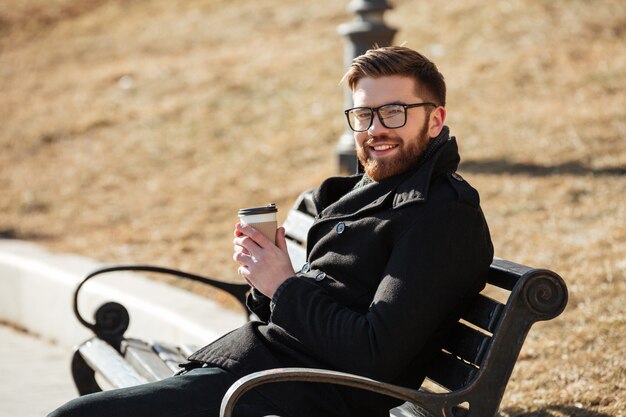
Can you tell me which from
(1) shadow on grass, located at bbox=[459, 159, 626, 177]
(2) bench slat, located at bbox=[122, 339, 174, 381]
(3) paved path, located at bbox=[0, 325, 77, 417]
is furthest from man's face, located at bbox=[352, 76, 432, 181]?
(1) shadow on grass, located at bbox=[459, 159, 626, 177]

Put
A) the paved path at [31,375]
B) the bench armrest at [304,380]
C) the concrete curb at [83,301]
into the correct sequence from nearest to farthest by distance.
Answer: the bench armrest at [304,380] → the paved path at [31,375] → the concrete curb at [83,301]

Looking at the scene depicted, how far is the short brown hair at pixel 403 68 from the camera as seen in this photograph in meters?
2.98

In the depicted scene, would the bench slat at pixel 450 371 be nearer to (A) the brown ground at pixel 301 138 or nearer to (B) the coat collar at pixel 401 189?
(B) the coat collar at pixel 401 189

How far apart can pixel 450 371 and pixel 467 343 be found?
0.11 meters

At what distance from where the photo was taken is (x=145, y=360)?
4035 millimetres

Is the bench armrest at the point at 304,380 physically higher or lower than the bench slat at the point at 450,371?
higher

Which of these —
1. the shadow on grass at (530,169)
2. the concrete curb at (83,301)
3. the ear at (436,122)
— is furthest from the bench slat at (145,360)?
the shadow on grass at (530,169)

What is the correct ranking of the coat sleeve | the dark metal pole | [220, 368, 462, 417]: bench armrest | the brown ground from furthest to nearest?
the dark metal pole
the brown ground
the coat sleeve
[220, 368, 462, 417]: bench armrest

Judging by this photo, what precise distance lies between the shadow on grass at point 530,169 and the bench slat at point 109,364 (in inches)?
168

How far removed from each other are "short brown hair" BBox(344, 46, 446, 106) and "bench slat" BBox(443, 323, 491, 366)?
0.71 metres

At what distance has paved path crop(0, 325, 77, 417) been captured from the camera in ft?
17.1

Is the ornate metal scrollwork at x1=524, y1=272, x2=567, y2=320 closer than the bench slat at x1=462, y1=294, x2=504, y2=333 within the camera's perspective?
Yes

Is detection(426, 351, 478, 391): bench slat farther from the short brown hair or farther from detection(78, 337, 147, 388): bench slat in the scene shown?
detection(78, 337, 147, 388): bench slat

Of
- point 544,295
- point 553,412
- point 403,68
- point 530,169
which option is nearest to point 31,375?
point 553,412
